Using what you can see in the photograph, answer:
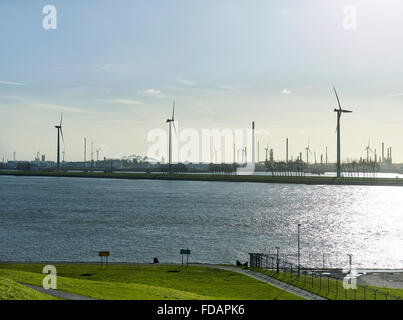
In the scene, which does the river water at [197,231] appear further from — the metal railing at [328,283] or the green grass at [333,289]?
the green grass at [333,289]

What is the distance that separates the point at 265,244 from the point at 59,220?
5407 centimetres

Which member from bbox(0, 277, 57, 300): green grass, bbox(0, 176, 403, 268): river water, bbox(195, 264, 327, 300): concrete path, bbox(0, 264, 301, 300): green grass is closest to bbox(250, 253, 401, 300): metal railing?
bbox(195, 264, 327, 300): concrete path

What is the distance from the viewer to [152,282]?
152 ft

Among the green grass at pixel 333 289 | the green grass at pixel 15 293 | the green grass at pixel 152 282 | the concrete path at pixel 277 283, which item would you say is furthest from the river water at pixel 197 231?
the green grass at pixel 15 293

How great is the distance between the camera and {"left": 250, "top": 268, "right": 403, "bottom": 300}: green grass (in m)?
43.4

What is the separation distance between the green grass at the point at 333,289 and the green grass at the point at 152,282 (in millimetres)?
4141

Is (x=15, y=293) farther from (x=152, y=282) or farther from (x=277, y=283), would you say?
(x=277, y=283)

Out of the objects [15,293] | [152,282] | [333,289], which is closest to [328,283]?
[333,289]

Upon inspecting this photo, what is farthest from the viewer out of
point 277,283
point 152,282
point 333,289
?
point 277,283

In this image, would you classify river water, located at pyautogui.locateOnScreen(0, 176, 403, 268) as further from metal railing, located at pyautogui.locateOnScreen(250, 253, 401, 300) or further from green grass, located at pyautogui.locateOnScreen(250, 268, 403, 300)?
green grass, located at pyautogui.locateOnScreen(250, 268, 403, 300)

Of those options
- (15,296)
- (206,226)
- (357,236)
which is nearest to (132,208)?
(206,226)

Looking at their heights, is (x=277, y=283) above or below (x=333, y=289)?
above

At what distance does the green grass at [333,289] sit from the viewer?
1708 inches

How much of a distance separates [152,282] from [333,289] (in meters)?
18.2
